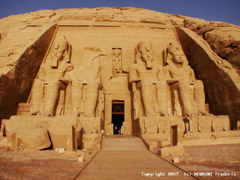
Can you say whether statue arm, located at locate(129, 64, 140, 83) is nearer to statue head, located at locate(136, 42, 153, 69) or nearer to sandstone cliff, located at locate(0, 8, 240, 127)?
statue head, located at locate(136, 42, 153, 69)

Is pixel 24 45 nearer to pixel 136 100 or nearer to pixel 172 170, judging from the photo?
pixel 136 100

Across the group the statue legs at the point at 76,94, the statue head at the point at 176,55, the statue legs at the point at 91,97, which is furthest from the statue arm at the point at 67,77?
the statue head at the point at 176,55

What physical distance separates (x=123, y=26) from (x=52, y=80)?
4795mm

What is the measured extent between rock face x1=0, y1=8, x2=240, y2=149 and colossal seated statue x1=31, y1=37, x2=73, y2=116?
0.13 feet

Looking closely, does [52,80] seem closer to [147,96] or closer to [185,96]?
[147,96]

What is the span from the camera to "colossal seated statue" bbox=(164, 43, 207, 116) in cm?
941

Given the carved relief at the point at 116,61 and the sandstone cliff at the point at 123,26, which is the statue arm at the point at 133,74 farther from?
the sandstone cliff at the point at 123,26

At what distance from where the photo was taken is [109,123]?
10.3 m

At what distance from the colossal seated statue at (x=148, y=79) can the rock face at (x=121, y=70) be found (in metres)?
0.04

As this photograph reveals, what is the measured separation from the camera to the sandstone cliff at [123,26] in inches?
362

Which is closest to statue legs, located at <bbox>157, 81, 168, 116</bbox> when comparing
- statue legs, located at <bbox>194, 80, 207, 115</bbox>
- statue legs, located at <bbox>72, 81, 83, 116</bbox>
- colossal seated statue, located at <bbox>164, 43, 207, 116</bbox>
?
colossal seated statue, located at <bbox>164, 43, 207, 116</bbox>

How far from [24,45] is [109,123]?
5055 millimetres

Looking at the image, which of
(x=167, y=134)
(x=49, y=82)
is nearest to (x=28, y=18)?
(x=49, y=82)

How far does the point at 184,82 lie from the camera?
970cm
